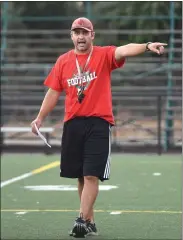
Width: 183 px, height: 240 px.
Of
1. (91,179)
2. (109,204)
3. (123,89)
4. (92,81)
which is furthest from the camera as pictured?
(123,89)

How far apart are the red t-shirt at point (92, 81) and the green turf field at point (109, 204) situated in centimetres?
115

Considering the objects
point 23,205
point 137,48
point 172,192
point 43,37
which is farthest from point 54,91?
point 43,37

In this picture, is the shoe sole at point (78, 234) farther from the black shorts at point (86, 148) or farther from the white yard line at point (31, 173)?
the white yard line at point (31, 173)

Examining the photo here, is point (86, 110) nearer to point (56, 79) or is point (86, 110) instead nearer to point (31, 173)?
point (56, 79)

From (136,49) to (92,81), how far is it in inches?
24.3

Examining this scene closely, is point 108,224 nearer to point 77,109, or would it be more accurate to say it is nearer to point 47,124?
point 77,109

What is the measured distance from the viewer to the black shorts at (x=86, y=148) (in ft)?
23.4

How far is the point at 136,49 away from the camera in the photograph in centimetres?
660

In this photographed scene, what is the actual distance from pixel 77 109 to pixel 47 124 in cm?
1496

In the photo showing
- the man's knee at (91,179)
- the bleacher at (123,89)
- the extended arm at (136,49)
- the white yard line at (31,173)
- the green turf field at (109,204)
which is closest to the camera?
the extended arm at (136,49)

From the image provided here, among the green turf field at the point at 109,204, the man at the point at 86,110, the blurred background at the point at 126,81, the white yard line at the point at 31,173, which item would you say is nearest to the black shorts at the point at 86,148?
the man at the point at 86,110

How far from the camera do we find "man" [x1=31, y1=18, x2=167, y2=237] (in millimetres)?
7031

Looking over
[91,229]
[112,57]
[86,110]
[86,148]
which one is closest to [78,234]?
[91,229]

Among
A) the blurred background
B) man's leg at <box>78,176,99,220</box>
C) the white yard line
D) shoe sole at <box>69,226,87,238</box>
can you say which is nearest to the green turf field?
the white yard line
